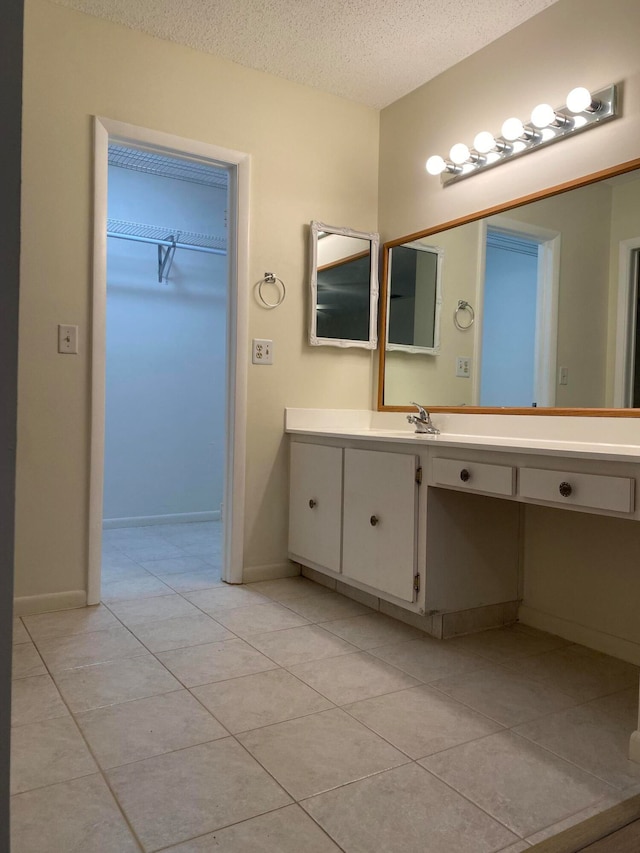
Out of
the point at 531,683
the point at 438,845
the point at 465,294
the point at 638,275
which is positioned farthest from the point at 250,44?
the point at 438,845

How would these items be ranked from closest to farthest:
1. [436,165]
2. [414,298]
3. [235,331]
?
[436,165] → [235,331] → [414,298]

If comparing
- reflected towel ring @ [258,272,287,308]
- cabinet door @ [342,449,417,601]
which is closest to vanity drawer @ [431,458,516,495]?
cabinet door @ [342,449,417,601]

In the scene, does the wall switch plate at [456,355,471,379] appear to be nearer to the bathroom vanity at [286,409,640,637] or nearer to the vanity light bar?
the bathroom vanity at [286,409,640,637]

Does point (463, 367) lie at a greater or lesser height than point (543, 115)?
lesser

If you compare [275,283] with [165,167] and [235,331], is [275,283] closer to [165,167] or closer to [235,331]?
[235,331]

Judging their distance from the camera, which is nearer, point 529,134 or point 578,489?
point 578,489

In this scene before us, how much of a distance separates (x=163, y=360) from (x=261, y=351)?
1514 mm

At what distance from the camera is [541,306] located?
2262 millimetres

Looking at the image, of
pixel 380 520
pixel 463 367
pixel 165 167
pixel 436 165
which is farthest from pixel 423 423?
pixel 165 167

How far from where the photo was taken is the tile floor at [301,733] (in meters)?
1.18

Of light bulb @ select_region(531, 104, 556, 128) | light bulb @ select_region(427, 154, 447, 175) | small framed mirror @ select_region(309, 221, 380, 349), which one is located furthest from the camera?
small framed mirror @ select_region(309, 221, 380, 349)

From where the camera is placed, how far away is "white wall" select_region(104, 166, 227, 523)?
3984 mm

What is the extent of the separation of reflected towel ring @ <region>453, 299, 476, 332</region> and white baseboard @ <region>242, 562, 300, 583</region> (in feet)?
4.22

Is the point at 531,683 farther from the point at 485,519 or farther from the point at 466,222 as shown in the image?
the point at 466,222
